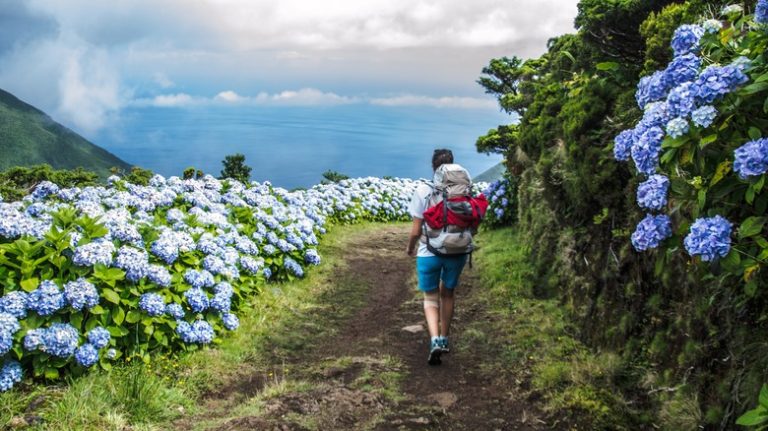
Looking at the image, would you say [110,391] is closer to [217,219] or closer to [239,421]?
[239,421]

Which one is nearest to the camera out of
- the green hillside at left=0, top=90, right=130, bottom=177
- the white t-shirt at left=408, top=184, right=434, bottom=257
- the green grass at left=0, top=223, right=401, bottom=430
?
the green grass at left=0, top=223, right=401, bottom=430

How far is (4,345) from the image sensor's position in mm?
4656

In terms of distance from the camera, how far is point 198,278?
6.14m

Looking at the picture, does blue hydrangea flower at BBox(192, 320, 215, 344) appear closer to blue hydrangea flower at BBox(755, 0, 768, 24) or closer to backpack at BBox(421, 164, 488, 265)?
backpack at BBox(421, 164, 488, 265)

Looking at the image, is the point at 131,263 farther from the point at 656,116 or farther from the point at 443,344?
the point at 656,116

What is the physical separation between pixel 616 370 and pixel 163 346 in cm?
418

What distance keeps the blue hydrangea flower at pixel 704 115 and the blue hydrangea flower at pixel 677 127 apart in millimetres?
87

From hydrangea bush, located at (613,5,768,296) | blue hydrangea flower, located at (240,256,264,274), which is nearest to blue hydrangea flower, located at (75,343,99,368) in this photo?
blue hydrangea flower, located at (240,256,264,274)

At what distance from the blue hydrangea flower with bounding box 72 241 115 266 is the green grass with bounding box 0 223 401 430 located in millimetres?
951

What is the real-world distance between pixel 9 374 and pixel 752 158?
532 cm

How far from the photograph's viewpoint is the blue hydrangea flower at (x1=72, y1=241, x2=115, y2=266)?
17.1 feet

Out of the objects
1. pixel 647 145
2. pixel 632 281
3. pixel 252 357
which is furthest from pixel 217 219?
pixel 647 145

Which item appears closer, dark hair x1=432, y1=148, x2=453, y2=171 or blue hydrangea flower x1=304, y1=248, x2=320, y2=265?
dark hair x1=432, y1=148, x2=453, y2=171

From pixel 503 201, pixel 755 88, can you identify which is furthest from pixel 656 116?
pixel 503 201
